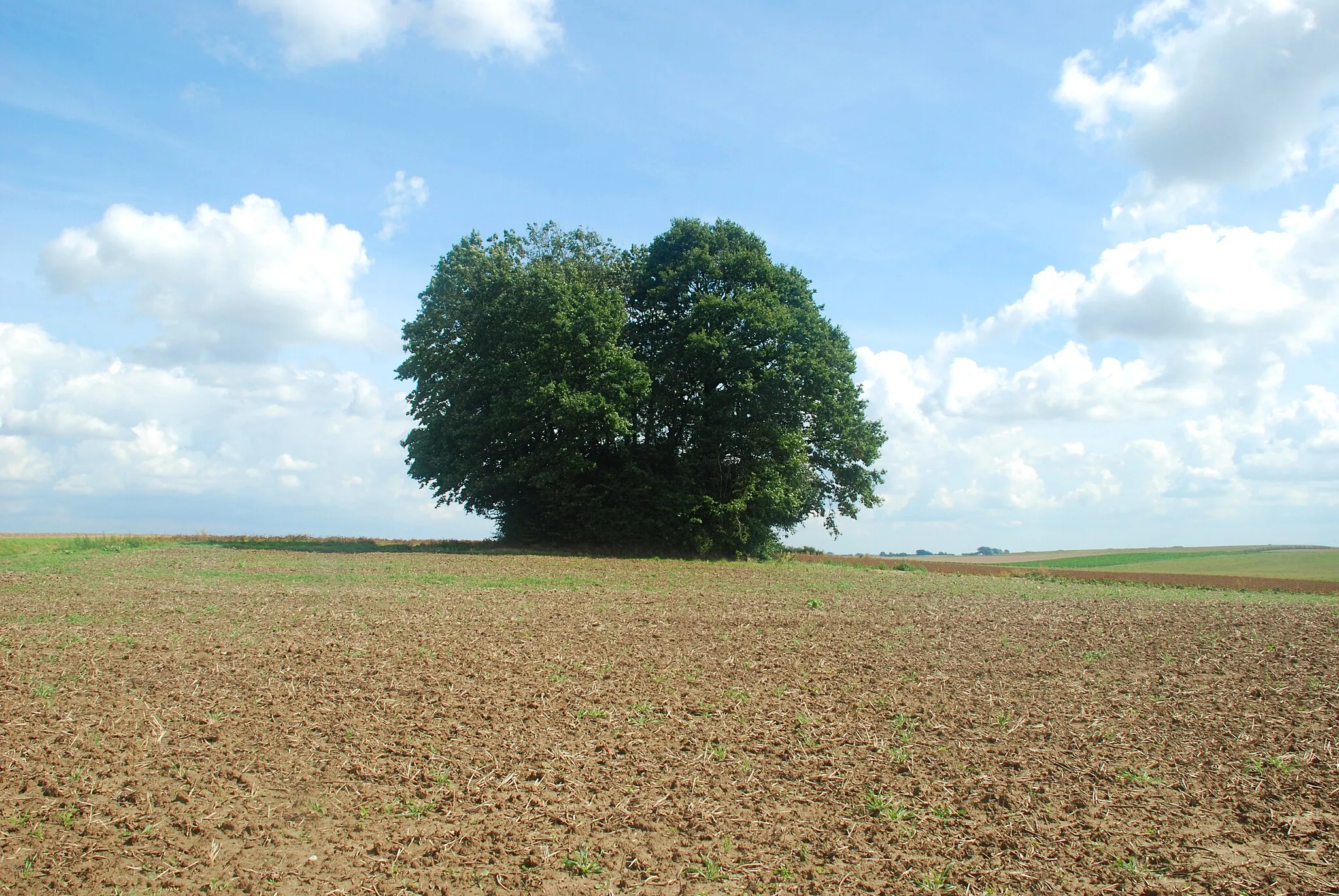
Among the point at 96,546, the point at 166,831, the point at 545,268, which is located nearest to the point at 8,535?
the point at 96,546

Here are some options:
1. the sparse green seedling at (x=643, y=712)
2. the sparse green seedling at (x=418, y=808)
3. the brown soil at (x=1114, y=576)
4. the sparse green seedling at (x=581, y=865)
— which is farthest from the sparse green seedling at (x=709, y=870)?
the brown soil at (x=1114, y=576)

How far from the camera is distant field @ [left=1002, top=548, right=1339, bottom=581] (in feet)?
147

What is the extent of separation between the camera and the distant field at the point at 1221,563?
147ft

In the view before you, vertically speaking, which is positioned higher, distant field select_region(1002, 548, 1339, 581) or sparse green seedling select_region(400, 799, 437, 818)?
distant field select_region(1002, 548, 1339, 581)

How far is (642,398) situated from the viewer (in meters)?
35.6

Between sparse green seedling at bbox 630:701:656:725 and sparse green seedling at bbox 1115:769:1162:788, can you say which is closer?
sparse green seedling at bbox 1115:769:1162:788

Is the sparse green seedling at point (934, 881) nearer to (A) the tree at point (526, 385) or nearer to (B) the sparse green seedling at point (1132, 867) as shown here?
(B) the sparse green seedling at point (1132, 867)

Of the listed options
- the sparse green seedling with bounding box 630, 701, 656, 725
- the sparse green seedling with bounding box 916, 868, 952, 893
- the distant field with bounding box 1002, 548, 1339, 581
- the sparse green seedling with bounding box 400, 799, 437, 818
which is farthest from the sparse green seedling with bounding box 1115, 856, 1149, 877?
the distant field with bounding box 1002, 548, 1339, 581

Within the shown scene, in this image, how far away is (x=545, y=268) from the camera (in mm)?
38094

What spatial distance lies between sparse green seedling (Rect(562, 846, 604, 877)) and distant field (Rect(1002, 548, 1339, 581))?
42759 mm

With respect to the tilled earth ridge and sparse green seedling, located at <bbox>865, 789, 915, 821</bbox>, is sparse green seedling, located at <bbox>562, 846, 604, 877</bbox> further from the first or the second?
sparse green seedling, located at <bbox>865, 789, 915, 821</bbox>

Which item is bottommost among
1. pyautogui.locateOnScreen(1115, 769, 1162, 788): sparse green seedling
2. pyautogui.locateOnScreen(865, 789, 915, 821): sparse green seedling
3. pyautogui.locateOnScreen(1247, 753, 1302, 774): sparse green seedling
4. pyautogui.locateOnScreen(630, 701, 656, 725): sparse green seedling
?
pyautogui.locateOnScreen(865, 789, 915, 821): sparse green seedling

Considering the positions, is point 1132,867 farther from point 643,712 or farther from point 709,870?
point 643,712

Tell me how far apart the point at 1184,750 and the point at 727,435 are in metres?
26.8
